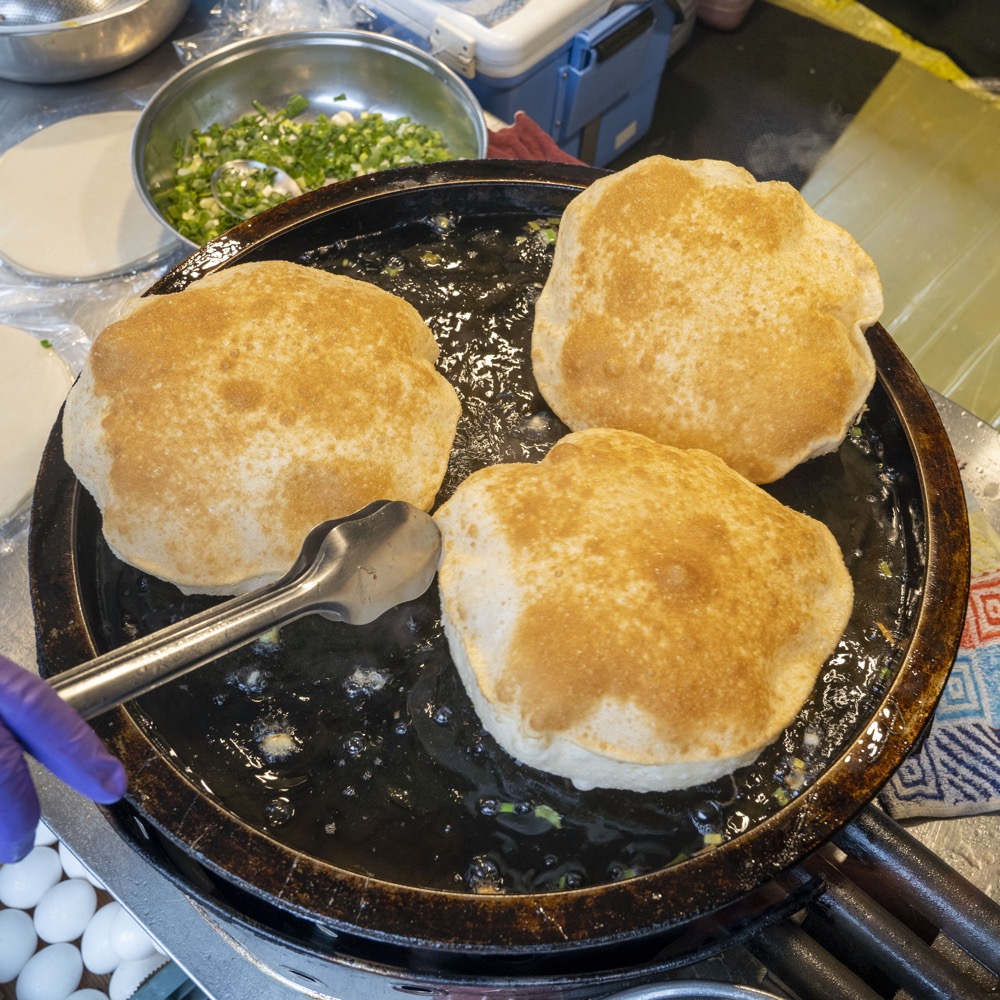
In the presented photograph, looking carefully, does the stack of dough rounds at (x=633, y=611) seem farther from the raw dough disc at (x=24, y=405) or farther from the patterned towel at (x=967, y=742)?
the raw dough disc at (x=24, y=405)

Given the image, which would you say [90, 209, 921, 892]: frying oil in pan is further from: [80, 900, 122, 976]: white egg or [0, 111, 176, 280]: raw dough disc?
[0, 111, 176, 280]: raw dough disc

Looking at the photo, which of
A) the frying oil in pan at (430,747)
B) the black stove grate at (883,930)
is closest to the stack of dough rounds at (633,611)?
the frying oil in pan at (430,747)

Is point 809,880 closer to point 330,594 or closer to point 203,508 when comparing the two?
point 330,594

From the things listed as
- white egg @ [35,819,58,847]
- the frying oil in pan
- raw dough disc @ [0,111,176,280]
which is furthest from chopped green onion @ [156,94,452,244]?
white egg @ [35,819,58,847]

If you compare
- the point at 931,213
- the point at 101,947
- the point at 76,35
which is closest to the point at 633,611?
the point at 101,947

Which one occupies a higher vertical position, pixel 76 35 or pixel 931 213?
pixel 931 213

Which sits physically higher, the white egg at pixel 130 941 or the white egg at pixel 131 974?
the white egg at pixel 130 941

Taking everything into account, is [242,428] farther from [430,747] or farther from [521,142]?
[521,142]
